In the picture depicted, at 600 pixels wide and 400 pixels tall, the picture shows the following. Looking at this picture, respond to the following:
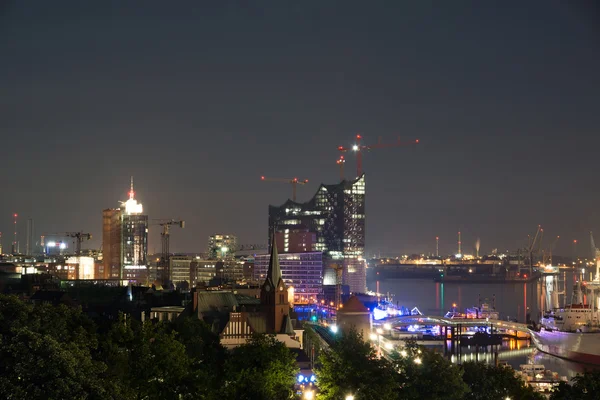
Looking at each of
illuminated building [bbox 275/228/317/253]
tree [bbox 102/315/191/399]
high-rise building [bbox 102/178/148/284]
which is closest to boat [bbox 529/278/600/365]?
tree [bbox 102/315/191/399]

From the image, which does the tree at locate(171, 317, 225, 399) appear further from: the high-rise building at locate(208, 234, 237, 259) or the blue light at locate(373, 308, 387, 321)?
the high-rise building at locate(208, 234, 237, 259)

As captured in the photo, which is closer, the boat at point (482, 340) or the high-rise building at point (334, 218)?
the boat at point (482, 340)

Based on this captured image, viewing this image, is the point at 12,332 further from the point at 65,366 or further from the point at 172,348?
the point at 172,348

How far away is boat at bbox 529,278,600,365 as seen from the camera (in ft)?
201

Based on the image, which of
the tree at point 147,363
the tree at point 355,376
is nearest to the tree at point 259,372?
the tree at point 355,376

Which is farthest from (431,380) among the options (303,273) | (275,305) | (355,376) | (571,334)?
(303,273)

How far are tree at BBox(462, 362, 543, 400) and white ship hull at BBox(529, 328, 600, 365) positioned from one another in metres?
34.8

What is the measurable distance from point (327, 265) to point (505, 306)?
34.3 meters

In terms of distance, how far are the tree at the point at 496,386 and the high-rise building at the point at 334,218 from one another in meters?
122

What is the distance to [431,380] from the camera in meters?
28.0

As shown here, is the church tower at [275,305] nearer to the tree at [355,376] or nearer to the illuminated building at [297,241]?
the tree at [355,376]

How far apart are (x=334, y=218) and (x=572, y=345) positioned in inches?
3962

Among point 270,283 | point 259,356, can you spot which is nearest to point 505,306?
point 270,283

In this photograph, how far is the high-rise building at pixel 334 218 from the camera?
158625 millimetres
